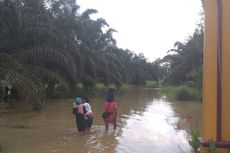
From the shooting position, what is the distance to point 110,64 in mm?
33281

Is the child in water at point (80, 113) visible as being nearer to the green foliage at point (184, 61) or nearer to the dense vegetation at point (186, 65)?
the dense vegetation at point (186, 65)

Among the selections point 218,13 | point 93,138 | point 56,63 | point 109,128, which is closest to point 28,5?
point 56,63

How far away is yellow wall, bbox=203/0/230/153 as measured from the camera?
5.58 metres

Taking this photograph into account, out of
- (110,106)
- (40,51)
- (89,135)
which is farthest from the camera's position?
(40,51)

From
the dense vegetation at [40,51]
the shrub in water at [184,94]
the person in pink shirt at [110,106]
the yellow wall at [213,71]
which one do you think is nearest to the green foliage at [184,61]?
the shrub in water at [184,94]

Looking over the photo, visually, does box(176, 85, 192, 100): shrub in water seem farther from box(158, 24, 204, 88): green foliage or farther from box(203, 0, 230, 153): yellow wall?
box(203, 0, 230, 153): yellow wall

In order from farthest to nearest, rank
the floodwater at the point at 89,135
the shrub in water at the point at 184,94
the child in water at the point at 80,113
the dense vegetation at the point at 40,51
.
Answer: the shrub in water at the point at 184,94 < the dense vegetation at the point at 40,51 < the child in water at the point at 80,113 < the floodwater at the point at 89,135

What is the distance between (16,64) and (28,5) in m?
7.63

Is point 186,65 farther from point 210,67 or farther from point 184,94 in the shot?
point 210,67

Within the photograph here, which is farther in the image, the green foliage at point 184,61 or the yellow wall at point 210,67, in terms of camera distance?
the green foliage at point 184,61

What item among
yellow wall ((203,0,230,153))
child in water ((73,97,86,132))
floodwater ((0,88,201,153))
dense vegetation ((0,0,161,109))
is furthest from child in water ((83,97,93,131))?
yellow wall ((203,0,230,153))

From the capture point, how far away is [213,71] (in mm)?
5570

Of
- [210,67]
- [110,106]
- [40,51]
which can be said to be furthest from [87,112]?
[40,51]

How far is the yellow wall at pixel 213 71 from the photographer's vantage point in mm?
5578
